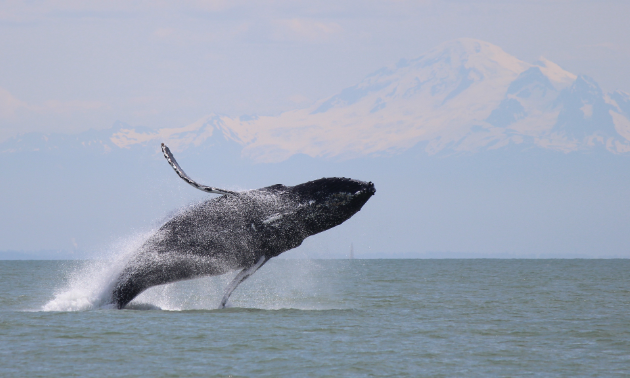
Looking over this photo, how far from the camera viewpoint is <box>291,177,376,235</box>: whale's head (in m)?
15.0

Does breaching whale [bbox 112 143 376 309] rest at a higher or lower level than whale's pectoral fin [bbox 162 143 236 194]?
lower

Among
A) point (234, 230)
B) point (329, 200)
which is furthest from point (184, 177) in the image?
point (329, 200)

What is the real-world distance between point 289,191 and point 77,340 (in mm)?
5357

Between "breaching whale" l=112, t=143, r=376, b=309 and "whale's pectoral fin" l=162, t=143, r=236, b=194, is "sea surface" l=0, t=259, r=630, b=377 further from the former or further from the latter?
"whale's pectoral fin" l=162, t=143, r=236, b=194

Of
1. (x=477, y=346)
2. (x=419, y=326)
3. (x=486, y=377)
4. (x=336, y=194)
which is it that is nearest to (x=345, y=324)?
(x=419, y=326)

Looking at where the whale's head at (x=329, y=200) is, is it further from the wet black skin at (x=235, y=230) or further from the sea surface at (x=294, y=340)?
the sea surface at (x=294, y=340)

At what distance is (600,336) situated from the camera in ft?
60.2

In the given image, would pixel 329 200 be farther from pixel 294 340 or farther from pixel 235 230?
pixel 294 340

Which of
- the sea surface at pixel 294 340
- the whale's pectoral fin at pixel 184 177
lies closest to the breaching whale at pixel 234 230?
the whale's pectoral fin at pixel 184 177

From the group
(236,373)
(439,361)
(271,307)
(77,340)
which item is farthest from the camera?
(271,307)

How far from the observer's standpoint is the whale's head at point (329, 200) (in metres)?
15.0

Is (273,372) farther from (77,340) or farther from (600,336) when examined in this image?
(600,336)

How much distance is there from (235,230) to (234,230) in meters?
0.03

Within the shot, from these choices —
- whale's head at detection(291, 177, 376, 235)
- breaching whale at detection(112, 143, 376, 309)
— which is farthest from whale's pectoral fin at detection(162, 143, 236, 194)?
whale's head at detection(291, 177, 376, 235)
